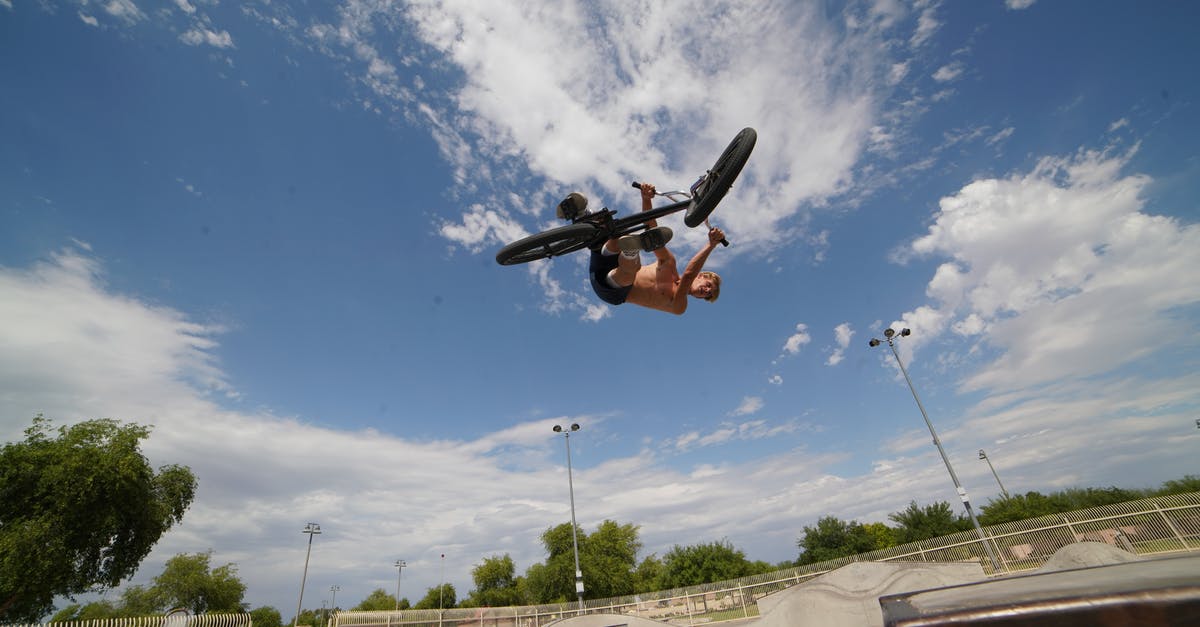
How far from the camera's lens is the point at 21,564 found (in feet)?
63.7

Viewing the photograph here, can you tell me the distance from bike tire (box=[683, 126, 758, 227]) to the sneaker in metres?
1.55

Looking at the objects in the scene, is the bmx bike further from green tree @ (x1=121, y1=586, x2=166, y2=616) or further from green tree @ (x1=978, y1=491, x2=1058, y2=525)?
green tree @ (x1=121, y1=586, x2=166, y2=616)

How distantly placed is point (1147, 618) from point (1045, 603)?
0.15m

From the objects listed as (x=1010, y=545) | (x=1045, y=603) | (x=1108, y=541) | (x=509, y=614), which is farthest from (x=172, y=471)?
(x=1108, y=541)

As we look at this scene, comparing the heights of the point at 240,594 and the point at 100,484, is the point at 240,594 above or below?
below

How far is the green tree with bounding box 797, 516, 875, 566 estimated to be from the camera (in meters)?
39.6

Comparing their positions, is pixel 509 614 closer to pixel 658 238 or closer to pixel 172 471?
pixel 172 471

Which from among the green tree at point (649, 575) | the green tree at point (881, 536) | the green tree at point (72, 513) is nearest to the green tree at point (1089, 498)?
the green tree at point (881, 536)

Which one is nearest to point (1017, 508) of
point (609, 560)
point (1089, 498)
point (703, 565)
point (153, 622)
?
point (1089, 498)

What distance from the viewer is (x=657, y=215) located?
702cm

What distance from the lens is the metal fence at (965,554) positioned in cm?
1786

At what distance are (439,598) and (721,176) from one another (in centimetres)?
8782

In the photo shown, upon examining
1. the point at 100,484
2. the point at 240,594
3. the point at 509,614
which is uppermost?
the point at 100,484

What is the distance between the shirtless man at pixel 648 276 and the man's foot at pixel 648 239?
89 millimetres
